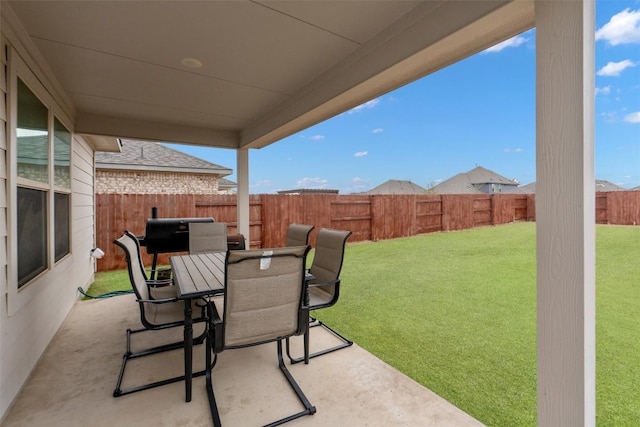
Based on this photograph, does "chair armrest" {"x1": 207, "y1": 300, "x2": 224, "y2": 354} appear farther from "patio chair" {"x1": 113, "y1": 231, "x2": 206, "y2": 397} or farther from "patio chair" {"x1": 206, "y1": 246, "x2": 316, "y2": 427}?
"patio chair" {"x1": 113, "y1": 231, "x2": 206, "y2": 397}

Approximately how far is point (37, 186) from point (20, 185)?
15.8 inches

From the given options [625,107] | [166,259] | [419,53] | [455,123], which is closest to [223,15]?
[419,53]

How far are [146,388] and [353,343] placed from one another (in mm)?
1688

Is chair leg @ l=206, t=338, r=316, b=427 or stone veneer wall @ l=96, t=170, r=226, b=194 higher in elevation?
stone veneer wall @ l=96, t=170, r=226, b=194

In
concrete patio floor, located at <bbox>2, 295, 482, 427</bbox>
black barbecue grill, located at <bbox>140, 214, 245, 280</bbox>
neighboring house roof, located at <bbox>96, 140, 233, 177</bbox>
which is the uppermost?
neighboring house roof, located at <bbox>96, 140, 233, 177</bbox>

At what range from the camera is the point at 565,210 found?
1.32 meters

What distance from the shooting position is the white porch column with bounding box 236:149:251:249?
522 centimetres

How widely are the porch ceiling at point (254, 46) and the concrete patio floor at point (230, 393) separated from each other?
227cm

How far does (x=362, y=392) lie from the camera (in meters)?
2.12

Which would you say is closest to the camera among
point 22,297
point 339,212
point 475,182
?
point 22,297

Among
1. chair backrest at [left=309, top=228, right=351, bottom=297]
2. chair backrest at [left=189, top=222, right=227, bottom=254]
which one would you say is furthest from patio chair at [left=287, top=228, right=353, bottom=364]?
chair backrest at [left=189, top=222, right=227, bottom=254]

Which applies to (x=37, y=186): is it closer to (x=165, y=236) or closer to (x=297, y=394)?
(x=165, y=236)

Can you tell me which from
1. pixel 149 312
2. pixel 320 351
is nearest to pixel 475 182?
pixel 320 351

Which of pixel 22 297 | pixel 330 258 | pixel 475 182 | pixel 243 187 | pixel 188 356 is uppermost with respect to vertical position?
pixel 475 182
